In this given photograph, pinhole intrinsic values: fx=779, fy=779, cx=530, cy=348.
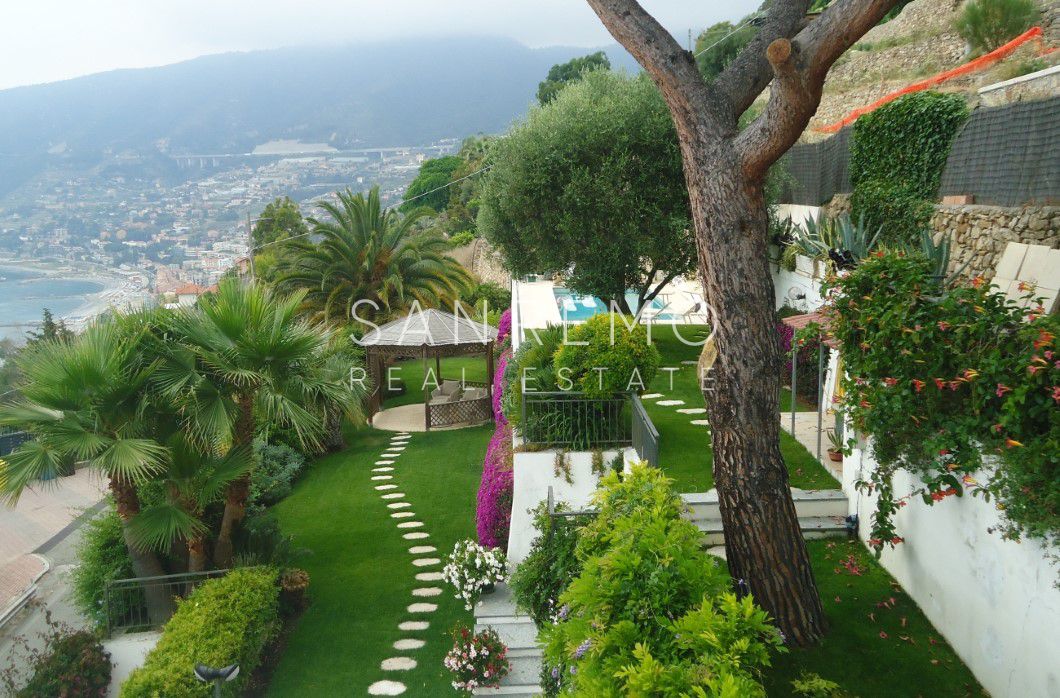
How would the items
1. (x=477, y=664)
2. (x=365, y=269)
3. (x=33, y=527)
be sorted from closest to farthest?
(x=477, y=664)
(x=33, y=527)
(x=365, y=269)

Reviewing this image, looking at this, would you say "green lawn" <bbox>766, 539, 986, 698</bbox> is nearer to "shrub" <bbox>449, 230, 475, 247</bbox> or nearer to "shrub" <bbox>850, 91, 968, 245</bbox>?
"shrub" <bbox>850, 91, 968, 245</bbox>

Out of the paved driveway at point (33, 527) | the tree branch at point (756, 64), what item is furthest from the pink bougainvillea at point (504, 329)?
the tree branch at point (756, 64)

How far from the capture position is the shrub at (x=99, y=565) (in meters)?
9.88

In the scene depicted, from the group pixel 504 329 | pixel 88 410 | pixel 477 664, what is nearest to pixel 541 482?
pixel 477 664

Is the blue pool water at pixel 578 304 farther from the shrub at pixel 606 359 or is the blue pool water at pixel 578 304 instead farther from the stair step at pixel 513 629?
the stair step at pixel 513 629

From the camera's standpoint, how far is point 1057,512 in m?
4.25

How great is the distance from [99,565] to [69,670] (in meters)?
1.69

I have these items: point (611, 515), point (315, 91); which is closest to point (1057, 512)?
point (611, 515)

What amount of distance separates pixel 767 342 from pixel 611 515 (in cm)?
174

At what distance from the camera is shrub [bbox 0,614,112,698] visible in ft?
27.7

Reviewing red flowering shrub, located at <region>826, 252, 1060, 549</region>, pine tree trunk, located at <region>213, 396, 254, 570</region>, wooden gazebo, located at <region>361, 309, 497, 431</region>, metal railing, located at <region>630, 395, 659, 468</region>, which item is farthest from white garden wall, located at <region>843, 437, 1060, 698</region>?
wooden gazebo, located at <region>361, 309, 497, 431</region>

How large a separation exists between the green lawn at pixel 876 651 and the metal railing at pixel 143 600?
6949mm

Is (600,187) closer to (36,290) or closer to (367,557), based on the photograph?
(367,557)

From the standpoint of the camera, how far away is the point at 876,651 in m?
5.82
